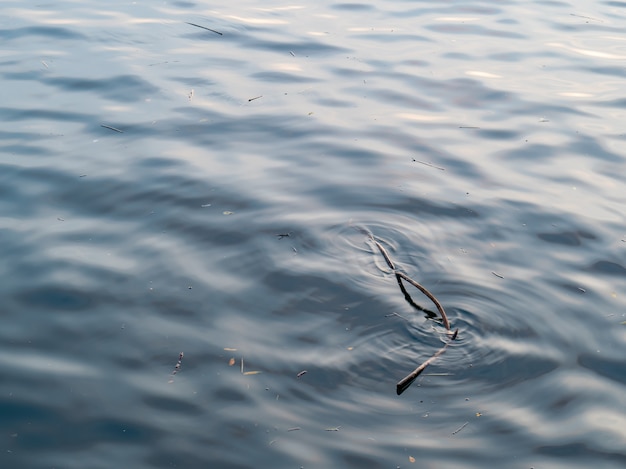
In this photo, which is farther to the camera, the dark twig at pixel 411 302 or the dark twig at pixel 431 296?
the dark twig at pixel 411 302

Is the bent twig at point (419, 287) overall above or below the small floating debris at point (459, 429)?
above

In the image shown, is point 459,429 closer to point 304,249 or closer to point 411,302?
point 411,302

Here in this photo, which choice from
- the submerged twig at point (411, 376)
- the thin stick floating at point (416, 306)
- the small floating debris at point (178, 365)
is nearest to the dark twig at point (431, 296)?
the thin stick floating at point (416, 306)

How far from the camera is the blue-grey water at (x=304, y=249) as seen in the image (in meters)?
3.57

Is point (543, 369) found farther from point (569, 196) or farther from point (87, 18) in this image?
point (87, 18)

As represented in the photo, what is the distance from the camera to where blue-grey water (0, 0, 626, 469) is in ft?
11.7

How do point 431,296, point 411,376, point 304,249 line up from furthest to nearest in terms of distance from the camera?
1. point 304,249
2. point 431,296
3. point 411,376

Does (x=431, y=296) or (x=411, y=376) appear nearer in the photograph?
(x=411, y=376)

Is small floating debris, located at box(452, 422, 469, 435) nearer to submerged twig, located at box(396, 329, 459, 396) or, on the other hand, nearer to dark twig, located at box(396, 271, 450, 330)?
submerged twig, located at box(396, 329, 459, 396)

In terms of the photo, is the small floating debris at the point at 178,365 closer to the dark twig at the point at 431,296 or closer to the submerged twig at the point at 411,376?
the submerged twig at the point at 411,376

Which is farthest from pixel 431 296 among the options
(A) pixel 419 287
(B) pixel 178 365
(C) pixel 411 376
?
(B) pixel 178 365

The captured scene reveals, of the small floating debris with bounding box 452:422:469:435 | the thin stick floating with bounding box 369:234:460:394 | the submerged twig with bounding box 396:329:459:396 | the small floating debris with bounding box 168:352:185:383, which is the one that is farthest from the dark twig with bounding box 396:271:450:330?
the small floating debris with bounding box 168:352:185:383

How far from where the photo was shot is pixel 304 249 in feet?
16.0

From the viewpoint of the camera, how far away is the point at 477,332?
4129 mm
